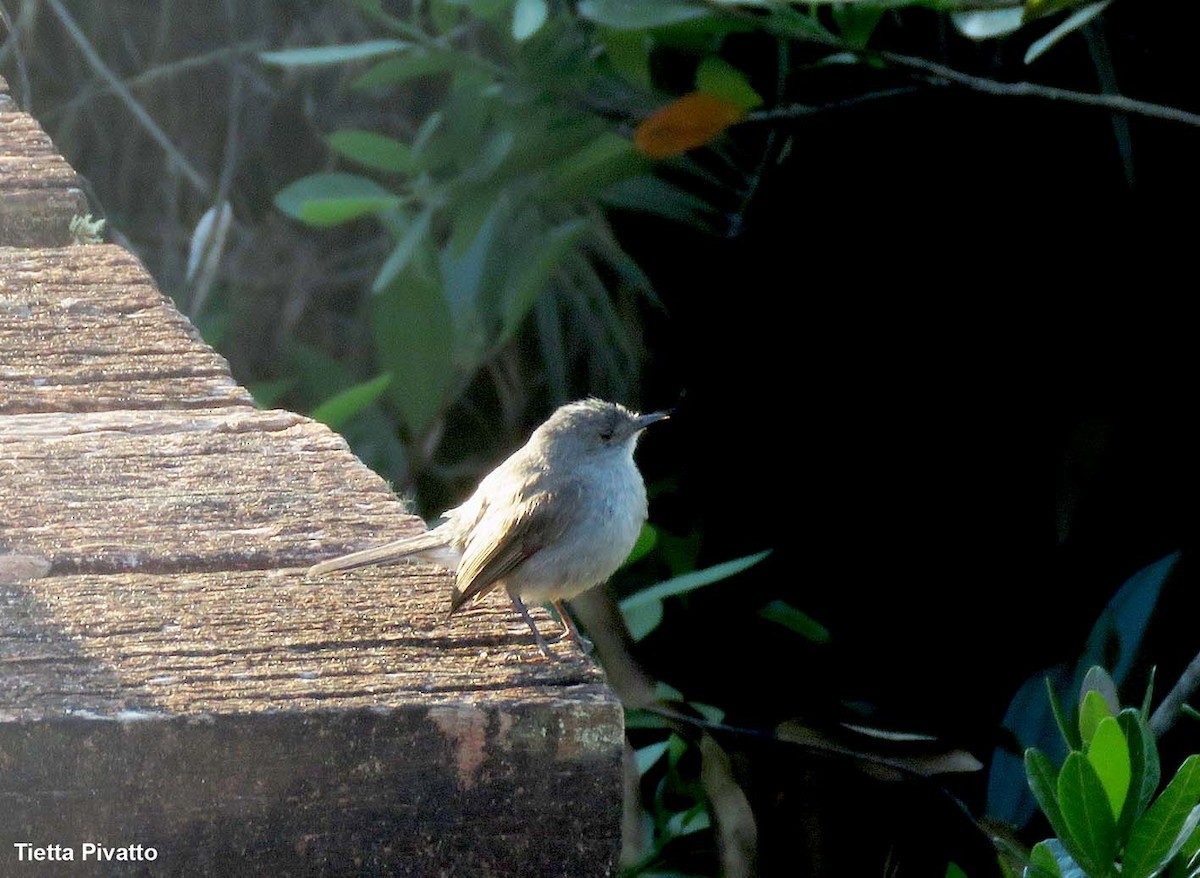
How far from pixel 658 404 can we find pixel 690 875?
58.0 inches

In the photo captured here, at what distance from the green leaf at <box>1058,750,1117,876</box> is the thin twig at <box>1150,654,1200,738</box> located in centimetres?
91

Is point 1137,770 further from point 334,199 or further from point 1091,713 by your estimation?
point 334,199

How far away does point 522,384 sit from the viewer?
4.45 m

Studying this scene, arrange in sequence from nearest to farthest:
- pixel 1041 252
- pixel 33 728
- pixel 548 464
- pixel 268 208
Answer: pixel 33 728 < pixel 548 464 < pixel 1041 252 < pixel 268 208

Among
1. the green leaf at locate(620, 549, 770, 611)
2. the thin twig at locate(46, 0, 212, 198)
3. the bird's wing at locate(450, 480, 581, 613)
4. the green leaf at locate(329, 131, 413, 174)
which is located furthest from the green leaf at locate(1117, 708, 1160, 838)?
the thin twig at locate(46, 0, 212, 198)

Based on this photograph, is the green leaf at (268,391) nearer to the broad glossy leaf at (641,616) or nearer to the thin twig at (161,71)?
the thin twig at (161,71)

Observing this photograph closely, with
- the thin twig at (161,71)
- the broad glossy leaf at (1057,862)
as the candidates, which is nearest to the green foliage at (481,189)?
the thin twig at (161,71)

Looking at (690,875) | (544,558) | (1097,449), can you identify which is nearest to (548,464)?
(544,558)

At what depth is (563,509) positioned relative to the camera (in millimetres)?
2971

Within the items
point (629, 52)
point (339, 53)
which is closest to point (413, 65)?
point (339, 53)

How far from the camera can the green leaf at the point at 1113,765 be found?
68.6 inches

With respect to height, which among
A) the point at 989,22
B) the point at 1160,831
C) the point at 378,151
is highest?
the point at 989,22

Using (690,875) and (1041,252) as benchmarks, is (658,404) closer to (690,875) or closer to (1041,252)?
(1041,252)

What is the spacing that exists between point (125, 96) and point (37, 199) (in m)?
2.35
